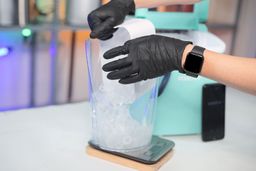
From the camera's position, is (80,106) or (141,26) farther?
(80,106)

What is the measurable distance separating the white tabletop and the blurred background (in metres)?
0.08

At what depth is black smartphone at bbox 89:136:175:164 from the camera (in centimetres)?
94

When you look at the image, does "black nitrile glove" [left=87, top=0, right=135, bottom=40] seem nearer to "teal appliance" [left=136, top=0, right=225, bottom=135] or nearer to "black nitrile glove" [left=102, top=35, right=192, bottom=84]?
"black nitrile glove" [left=102, top=35, right=192, bottom=84]

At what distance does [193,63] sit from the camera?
79cm

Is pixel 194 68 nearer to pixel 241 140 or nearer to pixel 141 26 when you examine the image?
pixel 141 26

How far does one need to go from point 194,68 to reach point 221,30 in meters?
1.06

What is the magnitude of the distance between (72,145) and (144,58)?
418 millimetres

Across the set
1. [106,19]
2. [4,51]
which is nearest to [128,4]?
[106,19]

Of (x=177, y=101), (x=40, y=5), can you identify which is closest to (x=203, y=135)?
(x=177, y=101)

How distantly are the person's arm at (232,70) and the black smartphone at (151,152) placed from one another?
0.96ft

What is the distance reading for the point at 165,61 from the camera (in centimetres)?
80

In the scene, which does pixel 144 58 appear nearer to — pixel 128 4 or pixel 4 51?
pixel 128 4

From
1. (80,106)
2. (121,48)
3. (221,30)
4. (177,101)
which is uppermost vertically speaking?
(121,48)

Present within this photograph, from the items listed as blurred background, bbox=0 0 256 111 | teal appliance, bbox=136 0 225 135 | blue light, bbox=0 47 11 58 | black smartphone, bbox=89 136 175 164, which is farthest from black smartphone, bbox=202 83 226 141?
blue light, bbox=0 47 11 58
